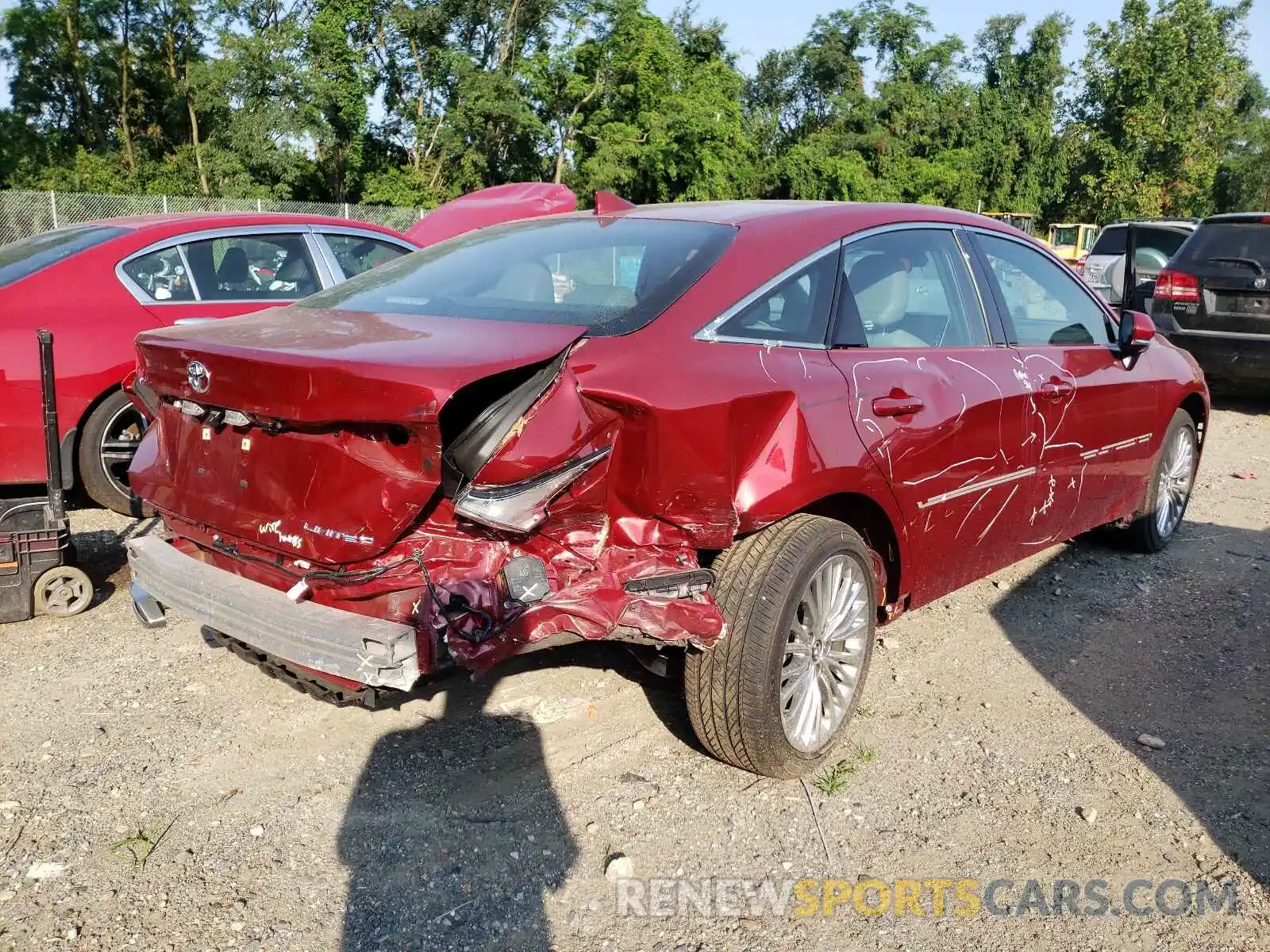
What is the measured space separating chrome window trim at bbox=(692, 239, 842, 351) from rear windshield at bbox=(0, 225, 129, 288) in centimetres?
398

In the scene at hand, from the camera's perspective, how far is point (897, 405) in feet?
11.3

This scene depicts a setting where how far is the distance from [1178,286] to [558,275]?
8234 mm

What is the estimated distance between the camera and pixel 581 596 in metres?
2.77

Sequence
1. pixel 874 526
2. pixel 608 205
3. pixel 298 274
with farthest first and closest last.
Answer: pixel 298 274
pixel 608 205
pixel 874 526

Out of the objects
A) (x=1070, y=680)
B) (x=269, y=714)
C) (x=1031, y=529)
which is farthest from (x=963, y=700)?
(x=269, y=714)

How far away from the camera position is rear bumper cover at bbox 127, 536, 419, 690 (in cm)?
261

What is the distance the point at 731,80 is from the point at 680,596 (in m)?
41.4

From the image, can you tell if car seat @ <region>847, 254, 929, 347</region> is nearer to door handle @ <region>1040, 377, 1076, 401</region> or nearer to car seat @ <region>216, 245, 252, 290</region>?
door handle @ <region>1040, 377, 1076, 401</region>

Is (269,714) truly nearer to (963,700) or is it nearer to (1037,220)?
(963,700)

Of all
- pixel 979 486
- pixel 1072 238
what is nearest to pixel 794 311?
pixel 979 486

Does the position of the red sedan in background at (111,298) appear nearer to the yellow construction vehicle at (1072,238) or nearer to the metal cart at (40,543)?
the metal cart at (40,543)

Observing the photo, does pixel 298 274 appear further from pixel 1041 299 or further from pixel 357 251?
pixel 1041 299

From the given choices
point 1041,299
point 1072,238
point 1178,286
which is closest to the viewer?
point 1041,299

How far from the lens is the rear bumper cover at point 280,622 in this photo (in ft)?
8.57
